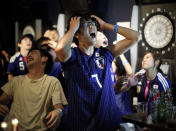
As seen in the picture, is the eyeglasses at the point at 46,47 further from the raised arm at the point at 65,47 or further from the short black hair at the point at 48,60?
the raised arm at the point at 65,47

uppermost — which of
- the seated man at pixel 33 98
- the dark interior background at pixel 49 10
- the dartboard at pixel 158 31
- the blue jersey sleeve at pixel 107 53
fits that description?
the dark interior background at pixel 49 10

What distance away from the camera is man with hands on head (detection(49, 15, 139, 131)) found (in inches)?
70.3

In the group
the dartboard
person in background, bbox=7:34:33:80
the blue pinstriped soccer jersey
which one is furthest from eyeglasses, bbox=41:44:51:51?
the dartboard

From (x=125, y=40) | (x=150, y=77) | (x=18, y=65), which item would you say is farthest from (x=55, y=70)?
(x=18, y=65)

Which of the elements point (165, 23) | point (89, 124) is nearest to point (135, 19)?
point (165, 23)

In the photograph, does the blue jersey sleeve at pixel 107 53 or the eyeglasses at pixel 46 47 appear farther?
the eyeglasses at pixel 46 47

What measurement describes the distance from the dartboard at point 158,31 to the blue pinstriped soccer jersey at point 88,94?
120 cm

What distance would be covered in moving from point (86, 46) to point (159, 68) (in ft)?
3.96

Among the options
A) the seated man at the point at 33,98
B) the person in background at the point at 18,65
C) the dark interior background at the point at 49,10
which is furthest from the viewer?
the person in background at the point at 18,65

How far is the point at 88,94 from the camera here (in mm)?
1805

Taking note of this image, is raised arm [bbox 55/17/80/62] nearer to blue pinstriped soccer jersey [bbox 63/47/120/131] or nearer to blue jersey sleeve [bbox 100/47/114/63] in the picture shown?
blue pinstriped soccer jersey [bbox 63/47/120/131]

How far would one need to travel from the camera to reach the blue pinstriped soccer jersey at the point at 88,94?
1787 millimetres

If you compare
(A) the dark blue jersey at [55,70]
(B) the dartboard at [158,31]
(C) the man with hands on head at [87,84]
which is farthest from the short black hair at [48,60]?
(B) the dartboard at [158,31]

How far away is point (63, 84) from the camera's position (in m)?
2.43
